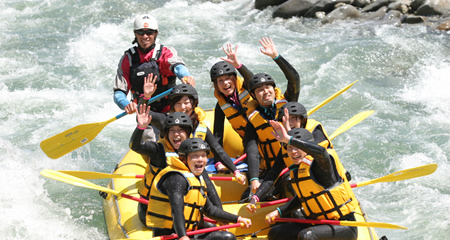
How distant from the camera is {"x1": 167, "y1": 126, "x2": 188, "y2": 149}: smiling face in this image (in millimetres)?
4250

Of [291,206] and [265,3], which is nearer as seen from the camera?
[291,206]

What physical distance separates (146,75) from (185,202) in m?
1.70

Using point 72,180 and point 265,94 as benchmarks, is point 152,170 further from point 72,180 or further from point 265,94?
point 265,94

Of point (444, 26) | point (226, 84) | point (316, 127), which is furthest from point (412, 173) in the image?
point (444, 26)

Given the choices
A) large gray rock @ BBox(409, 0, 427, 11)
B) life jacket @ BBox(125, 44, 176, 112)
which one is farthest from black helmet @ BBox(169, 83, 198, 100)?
large gray rock @ BBox(409, 0, 427, 11)

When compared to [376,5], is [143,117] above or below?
above

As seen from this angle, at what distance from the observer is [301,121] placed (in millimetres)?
4293

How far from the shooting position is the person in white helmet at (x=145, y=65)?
5184 millimetres

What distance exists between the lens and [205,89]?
910 cm

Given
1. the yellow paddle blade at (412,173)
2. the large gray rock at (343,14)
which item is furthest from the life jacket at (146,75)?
the large gray rock at (343,14)

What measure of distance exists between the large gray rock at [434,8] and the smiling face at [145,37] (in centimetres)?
713

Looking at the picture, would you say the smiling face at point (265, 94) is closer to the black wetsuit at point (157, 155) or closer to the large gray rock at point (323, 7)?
the black wetsuit at point (157, 155)

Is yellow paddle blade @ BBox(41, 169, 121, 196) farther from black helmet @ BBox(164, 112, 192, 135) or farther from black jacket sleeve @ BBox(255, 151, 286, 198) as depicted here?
black jacket sleeve @ BBox(255, 151, 286, 198)

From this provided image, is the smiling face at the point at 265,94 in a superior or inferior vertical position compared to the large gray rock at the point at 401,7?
superior
